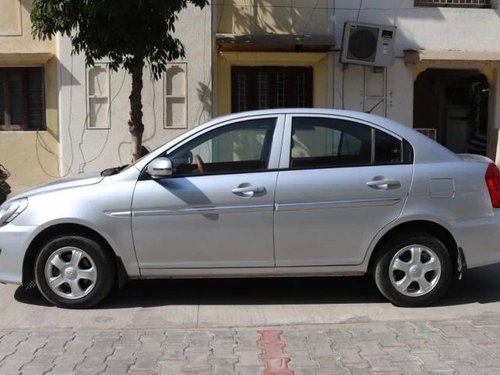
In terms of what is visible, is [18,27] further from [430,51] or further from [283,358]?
[283,358]

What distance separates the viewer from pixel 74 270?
5133 mm

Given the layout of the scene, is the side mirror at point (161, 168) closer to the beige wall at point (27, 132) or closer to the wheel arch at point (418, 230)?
the wheel arch at point (418, 230)

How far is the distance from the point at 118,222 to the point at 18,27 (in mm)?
7435

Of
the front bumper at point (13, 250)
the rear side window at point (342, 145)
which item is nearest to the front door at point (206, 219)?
the rear side window at point (342, 145)

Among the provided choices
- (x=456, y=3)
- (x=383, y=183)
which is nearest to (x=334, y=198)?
(x=383, y=183)

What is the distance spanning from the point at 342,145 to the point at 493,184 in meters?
1.37

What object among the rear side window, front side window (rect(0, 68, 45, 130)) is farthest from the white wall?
the rear side window

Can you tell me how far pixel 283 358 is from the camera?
13.6 feet

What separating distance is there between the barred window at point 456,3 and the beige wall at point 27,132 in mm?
7095

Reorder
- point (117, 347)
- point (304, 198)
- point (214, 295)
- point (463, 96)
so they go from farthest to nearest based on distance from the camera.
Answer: point (463, 96), point (214, 295), point (304, 198), point (117, 347)

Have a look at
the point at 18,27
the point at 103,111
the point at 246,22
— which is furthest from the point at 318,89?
the point at 18,27

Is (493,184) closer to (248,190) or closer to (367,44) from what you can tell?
(248,190)

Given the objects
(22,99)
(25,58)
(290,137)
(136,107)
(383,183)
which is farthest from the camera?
(22,99)

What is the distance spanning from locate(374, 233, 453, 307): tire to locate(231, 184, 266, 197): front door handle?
47.4 inches
